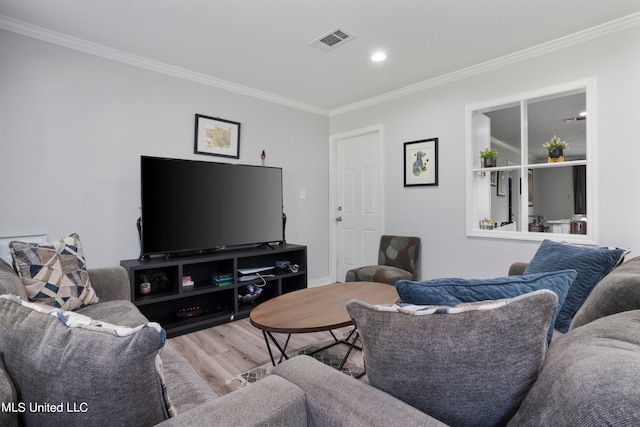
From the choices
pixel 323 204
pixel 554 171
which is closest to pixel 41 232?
pixel 323 204

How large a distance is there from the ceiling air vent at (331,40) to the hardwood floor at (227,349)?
2.34 m

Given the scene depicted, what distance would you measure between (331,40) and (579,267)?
226cm

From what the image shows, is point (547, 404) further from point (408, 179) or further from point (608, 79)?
point (408, 179)

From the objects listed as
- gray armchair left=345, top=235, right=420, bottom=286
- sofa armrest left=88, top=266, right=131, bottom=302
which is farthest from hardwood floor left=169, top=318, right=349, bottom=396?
gray armchair left=345, top=235, right=420, bottom=286

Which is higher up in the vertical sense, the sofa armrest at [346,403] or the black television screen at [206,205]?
the black television screen at [206,205]

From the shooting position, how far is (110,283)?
2.23 m

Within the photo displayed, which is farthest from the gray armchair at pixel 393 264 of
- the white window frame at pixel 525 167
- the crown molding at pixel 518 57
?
the crown molding at pixel 518 57

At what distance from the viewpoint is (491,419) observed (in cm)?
74

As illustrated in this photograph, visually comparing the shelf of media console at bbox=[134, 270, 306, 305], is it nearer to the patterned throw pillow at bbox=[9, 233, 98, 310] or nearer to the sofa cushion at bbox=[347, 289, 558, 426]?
the patterned throw pillow at bbox=[9, 233, 98, 310]

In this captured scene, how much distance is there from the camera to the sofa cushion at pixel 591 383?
0.53 meters

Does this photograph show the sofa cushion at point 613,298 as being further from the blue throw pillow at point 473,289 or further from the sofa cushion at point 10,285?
the sofa cushion at point 10,285

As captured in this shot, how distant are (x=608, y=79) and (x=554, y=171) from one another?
24.0 feet

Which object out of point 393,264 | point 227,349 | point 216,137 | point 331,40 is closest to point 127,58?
point 216,137

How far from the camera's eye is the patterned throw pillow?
179 cm
